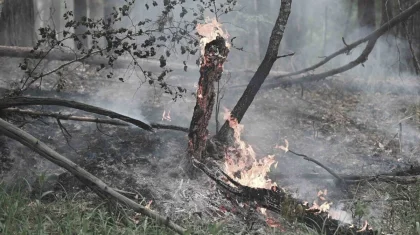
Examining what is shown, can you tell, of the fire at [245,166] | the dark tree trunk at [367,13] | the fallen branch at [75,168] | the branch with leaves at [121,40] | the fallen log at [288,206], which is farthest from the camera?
the dark tree trunk at [367,13]

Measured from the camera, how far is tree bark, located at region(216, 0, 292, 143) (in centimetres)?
659

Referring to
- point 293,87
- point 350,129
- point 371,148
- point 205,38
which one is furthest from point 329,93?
point 205,38

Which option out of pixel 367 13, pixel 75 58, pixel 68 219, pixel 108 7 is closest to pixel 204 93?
pixel 68 219

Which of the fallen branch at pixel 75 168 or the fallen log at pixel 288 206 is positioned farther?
the fallen log at pixel 288 206

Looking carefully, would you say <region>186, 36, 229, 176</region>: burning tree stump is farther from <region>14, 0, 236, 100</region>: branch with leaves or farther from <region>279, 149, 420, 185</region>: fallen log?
<region>279, 149, 420, 185</region>: fallen log

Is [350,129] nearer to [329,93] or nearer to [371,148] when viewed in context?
[371,148]

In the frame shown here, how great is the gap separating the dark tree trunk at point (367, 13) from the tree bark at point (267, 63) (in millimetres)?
7048

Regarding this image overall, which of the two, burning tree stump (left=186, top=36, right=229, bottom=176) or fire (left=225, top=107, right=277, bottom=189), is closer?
fire (left=225, top=107, right=277, bottom=189)

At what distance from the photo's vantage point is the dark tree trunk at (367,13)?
12.7m

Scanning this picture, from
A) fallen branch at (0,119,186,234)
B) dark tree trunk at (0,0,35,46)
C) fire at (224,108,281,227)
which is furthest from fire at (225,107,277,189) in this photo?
dark tree trunk at (0,0,35,46)

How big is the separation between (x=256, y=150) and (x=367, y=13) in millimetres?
7661

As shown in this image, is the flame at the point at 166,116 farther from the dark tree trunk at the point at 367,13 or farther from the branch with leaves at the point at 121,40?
the dark tree trunk at the point at 367,13

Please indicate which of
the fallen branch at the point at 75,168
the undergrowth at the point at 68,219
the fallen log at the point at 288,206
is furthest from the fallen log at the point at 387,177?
the fallen branch at the point at 75,168

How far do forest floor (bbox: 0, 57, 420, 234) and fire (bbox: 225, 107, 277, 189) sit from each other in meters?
0.36
